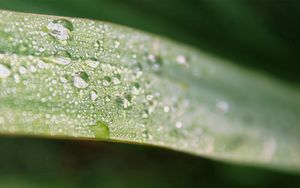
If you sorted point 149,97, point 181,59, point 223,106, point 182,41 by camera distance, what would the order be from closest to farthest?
point 149,97, point 181,59, point 223,106, point 182,41

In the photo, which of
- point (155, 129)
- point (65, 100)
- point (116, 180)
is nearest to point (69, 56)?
point (65, 100)

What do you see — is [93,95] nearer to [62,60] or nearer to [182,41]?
[62,60]

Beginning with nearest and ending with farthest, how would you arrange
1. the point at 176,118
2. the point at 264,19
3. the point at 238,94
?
the point at 176,118 → the point at 238,94 → the point at 264,19

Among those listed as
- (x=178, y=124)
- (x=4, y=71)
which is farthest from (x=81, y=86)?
(x=178, y=124)

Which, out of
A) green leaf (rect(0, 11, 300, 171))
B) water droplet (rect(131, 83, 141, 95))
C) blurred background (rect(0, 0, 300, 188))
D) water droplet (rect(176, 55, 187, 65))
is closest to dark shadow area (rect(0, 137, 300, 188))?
blurred background (rect(0, 0, 300, 188))

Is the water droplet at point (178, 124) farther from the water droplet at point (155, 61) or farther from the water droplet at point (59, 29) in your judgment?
the water droplet at point (59, 29)

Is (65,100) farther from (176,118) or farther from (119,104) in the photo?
(176,118)

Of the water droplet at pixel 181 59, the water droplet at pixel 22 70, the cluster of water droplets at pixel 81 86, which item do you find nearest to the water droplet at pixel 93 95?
the cluster of water droplets at pixel 81 86

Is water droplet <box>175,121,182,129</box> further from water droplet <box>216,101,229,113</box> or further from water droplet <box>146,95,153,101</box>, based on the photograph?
water droplet <box>216,101,229,113</box>
